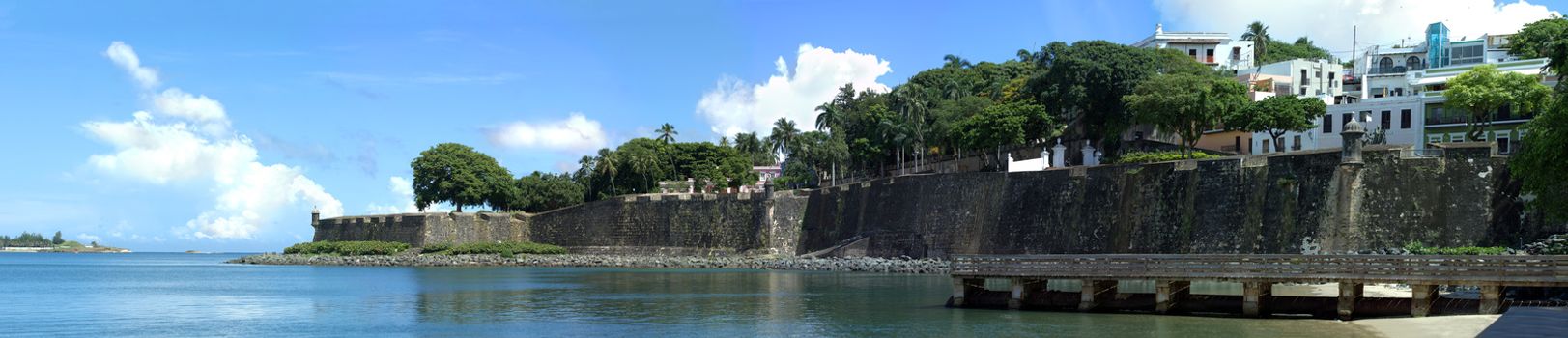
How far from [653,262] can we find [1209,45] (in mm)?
40463

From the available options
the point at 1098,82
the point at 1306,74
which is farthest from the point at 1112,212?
the point at 1306,74

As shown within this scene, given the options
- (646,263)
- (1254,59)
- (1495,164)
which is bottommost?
(646,263)

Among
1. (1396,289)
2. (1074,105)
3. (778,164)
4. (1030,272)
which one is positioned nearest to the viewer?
(1030,272)

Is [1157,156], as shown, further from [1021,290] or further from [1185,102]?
[1021,290]

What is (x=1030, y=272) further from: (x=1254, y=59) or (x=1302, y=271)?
(x=1254, y=59)

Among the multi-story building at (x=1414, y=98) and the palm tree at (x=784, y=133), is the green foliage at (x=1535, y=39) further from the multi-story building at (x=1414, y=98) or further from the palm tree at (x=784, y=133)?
the palm tree at (x=784, y=133)

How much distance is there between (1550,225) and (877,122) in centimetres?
5101

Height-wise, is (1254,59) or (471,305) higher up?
(1254,59)

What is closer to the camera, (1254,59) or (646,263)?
(646,263)

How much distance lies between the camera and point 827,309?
32656 millimetres

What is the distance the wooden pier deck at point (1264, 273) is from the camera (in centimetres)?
2352

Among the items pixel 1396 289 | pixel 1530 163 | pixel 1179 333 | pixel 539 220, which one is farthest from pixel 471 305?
pixel 539 220

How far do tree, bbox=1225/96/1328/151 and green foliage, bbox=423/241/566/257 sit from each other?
39540mm

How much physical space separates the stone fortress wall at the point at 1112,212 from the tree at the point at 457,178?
460 centimetres
